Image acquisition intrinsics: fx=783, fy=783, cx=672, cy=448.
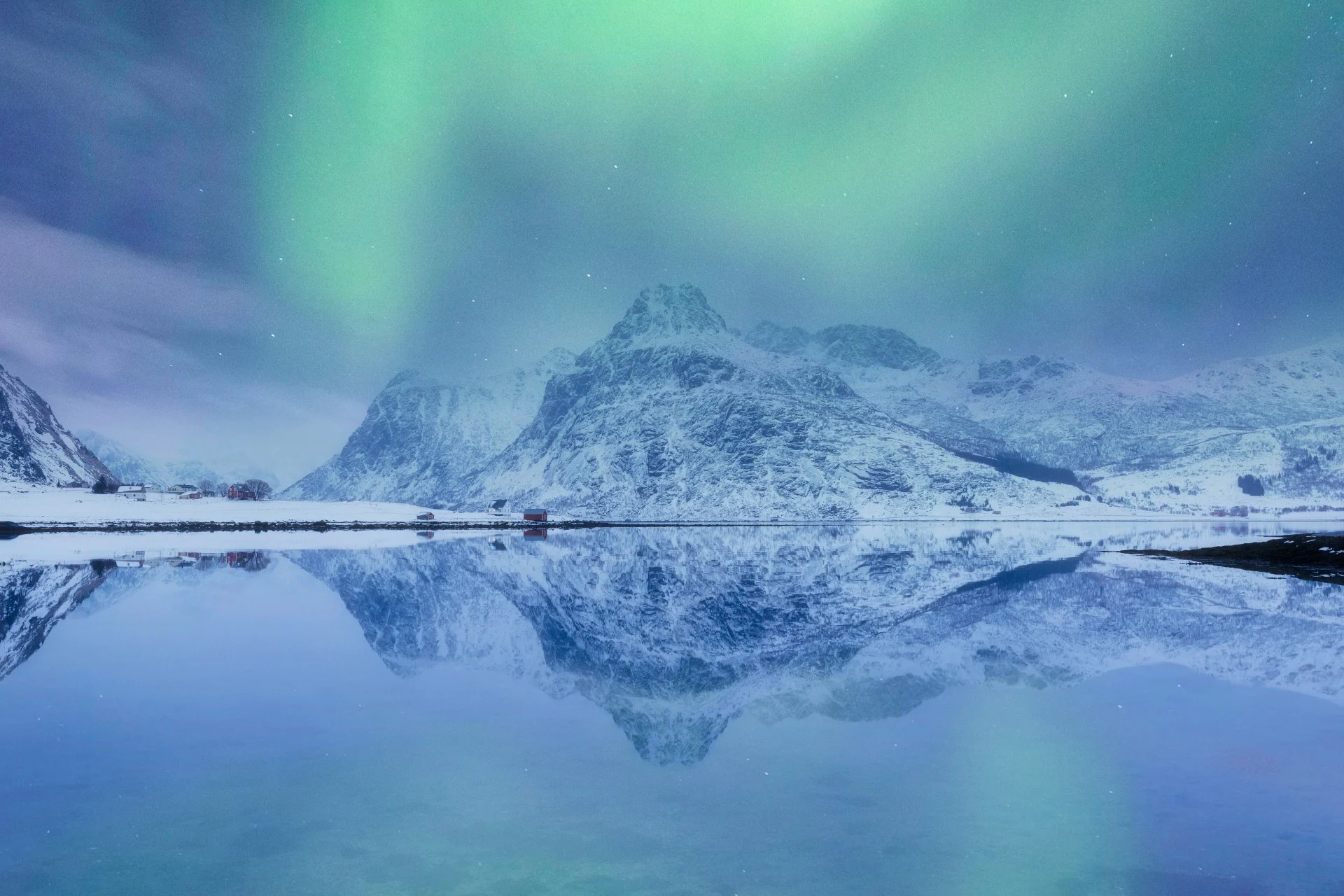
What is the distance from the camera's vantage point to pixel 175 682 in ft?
71.5

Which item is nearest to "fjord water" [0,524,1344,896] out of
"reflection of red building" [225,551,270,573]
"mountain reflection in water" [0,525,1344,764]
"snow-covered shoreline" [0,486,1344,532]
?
"mountain reflection in water" [0,525,1344,764]

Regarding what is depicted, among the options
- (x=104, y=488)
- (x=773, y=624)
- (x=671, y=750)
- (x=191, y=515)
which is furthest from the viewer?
(x=104, y=488)

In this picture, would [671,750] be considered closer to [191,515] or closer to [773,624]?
[773,624]

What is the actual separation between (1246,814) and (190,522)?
145940 millimetres

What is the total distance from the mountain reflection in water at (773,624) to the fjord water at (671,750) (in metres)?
0.25

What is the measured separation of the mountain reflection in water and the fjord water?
0.25 m

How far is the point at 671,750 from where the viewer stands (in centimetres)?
1584

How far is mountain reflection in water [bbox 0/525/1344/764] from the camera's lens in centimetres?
2131

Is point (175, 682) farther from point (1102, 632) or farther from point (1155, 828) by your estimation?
point (1102, 632)

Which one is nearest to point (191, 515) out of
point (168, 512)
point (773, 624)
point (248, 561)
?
point (168, 512)

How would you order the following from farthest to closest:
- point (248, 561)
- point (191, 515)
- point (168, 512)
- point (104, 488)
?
point (104, 488) → point (168, 512) → point (191, 515) → point (248, 561)

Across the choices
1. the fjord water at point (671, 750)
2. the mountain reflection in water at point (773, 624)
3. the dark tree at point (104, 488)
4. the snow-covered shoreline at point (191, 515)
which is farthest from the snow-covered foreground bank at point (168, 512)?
the fjord water at point (671, 750)

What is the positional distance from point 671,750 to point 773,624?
18.1m

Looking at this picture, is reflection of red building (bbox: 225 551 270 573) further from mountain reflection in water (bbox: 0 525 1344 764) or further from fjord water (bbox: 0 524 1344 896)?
fjord water (bbox: 0 524 1344 896)
